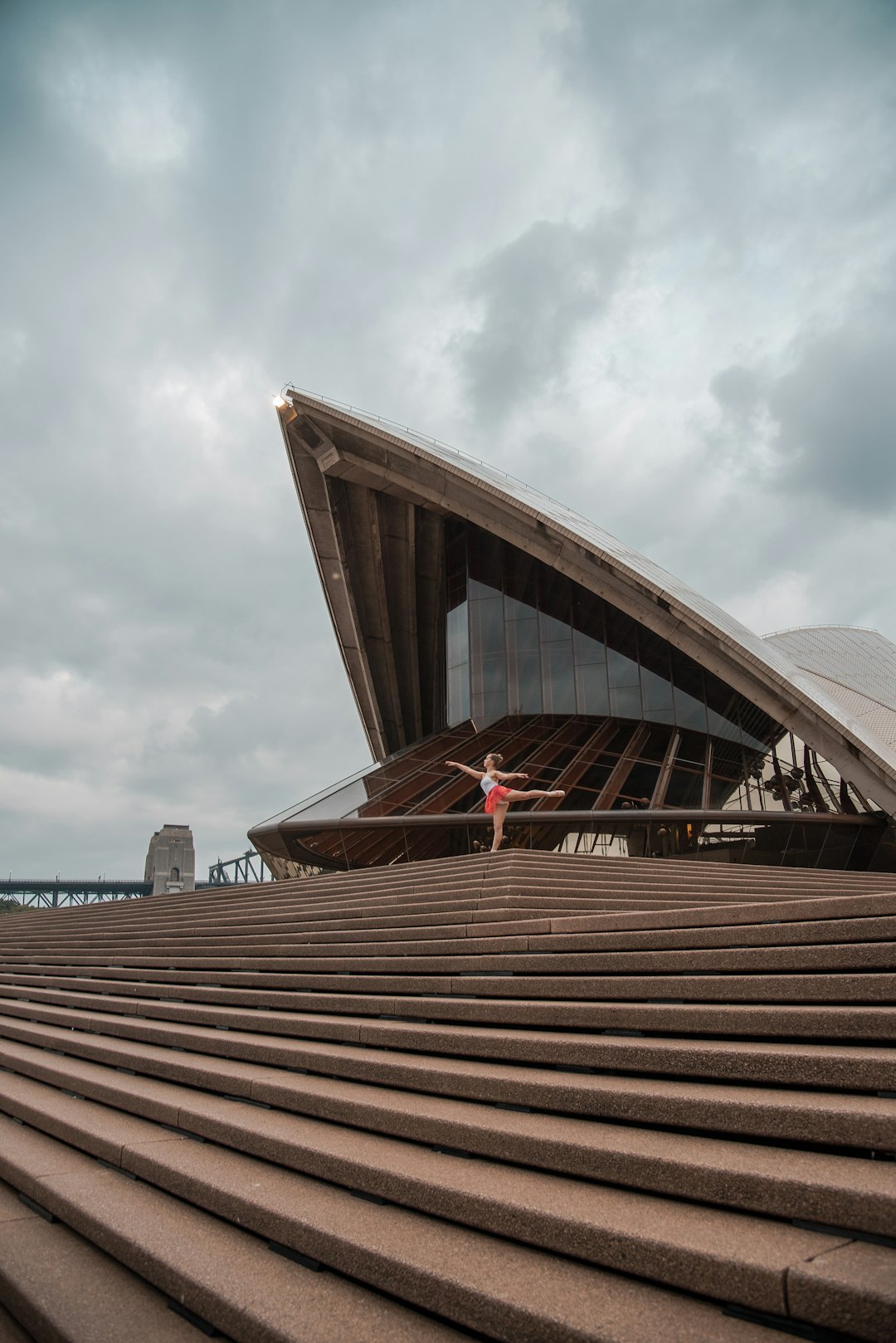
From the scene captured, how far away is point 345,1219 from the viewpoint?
2.65m

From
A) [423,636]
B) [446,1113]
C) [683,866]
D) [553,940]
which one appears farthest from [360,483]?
[446,1113]

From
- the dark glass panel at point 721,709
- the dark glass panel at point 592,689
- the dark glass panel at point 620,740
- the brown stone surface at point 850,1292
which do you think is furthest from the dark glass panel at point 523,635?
the brown stone surface at point 850,1292

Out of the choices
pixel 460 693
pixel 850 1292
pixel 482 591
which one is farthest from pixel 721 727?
pixel 850 1292

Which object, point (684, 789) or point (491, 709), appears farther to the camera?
point (491, 709)

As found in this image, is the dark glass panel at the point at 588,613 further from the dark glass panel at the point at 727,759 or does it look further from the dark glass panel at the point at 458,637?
the dark glass panel at the point at 727,759

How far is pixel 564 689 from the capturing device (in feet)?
66.2

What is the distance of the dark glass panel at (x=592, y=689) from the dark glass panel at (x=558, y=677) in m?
0.18

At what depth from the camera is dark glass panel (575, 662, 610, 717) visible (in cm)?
1945

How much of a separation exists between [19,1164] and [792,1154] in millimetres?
3289

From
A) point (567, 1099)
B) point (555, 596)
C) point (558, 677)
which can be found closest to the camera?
point (567, 1099)

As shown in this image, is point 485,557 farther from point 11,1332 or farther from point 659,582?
point 11,1332

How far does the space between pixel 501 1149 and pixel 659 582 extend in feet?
47.8

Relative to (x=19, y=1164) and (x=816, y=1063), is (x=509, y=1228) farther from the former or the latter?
(x=19, y=1164)

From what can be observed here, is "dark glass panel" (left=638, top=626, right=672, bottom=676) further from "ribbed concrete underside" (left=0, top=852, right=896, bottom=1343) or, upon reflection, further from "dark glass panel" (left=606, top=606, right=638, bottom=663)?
"ribbed concrete underside" (left=0, top=852, right=896, bottom=1343)
